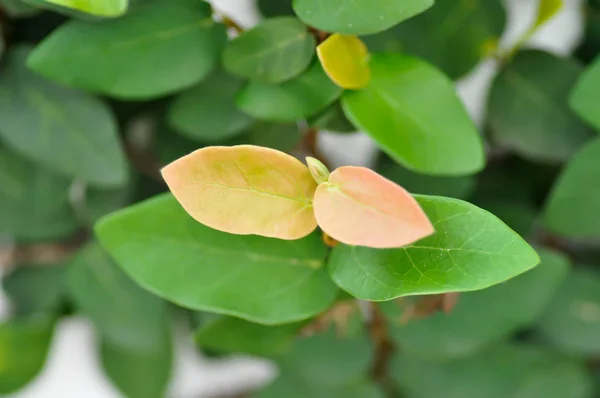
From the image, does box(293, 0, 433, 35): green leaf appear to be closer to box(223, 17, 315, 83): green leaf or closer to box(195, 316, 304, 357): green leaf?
box(223, 17, 315, 83): green leaf

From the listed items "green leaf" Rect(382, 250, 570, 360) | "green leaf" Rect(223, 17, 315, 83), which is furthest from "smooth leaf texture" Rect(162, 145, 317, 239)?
"green leaf" Rect(382, 250, 570, 360)

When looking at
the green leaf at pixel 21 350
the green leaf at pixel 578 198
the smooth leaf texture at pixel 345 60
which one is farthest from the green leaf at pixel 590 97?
the green leaf at pixel 21 350

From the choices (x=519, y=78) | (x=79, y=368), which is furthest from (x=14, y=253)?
(x=519, y=78)

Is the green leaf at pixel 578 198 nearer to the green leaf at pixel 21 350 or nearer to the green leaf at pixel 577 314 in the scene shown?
the green leaf at pixel 577 314

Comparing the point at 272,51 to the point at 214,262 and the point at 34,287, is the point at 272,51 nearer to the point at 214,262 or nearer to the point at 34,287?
the point at 214,262

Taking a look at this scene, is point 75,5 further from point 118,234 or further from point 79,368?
point 79,368
